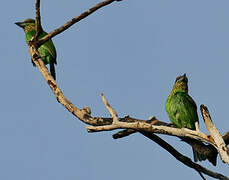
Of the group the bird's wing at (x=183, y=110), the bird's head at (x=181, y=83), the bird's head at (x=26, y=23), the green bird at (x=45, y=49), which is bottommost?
the bird's wing at (x=183, y=110)

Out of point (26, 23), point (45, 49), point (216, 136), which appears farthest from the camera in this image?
point (26, 23)

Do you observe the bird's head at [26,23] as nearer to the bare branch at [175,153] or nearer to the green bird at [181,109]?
the green bird at [181,109]

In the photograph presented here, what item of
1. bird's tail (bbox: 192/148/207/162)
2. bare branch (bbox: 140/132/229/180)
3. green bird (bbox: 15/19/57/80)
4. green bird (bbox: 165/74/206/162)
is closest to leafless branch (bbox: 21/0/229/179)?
bare branch (bbox: 140/132/229/180)

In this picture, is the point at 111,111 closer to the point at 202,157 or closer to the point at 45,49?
the point at 202,157

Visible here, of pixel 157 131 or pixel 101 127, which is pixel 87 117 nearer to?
pixel 101 127

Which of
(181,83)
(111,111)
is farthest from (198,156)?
(181,83)

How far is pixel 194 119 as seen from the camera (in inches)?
261

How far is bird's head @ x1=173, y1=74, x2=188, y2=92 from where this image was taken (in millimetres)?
7132

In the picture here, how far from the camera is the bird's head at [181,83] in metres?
7.13

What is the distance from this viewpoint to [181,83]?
716 cm

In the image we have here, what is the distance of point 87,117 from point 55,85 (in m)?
0.52

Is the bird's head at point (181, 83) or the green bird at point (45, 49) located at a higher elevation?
the green bird at point (45, 49)

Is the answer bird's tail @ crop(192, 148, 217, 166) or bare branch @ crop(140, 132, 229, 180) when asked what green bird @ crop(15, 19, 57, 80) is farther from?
bare branch @ crop(140, 132, 229, 180)

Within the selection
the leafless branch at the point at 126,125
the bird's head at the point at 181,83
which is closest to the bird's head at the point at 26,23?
the bird's head at the point at 181,83
